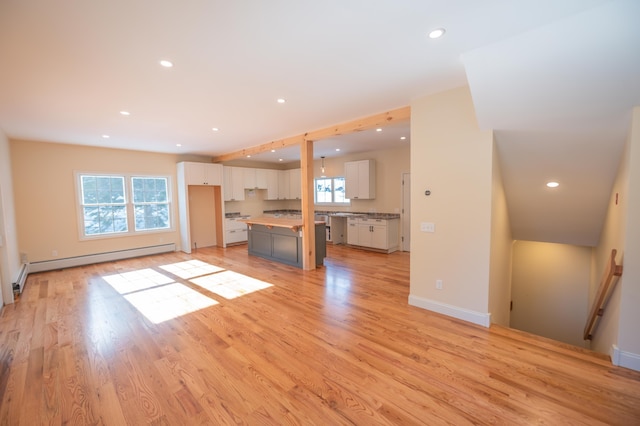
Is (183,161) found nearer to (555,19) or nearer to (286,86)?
(286,86)

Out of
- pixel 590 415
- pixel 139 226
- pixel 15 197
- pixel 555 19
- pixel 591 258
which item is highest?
pixel 555 19

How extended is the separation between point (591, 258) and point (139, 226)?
954cm

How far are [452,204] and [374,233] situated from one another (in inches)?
148

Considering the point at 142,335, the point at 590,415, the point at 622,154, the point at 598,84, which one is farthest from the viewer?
the point at 142,335

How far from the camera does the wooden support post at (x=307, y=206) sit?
514 centimetres

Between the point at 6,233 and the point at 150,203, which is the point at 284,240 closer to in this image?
the point at 150,203

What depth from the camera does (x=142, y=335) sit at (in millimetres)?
2883

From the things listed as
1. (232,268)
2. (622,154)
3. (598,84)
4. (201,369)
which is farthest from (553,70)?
(232,268)

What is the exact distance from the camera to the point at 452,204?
10.2 ft

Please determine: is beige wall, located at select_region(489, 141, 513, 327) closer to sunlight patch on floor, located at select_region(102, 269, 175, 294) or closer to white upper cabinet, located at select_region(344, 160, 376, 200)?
white upper cabinet, located at select_region(344, 160, 376, 200)

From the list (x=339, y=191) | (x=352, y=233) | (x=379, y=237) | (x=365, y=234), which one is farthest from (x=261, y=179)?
(x=379, y=237)

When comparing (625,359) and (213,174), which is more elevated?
(213,174)

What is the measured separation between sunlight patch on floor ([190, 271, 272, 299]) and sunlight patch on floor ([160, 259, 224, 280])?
0.31m

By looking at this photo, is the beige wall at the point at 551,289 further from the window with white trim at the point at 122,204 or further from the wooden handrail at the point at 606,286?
the window with white trim at the point at 122,204
